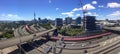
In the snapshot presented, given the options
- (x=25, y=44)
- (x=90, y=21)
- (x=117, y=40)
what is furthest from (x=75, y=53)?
(x=90, y=21)

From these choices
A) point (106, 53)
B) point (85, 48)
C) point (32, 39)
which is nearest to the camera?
point (106, 53)

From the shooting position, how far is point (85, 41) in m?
98.2

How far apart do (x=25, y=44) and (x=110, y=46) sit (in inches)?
2147

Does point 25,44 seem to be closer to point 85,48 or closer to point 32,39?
point 32,39

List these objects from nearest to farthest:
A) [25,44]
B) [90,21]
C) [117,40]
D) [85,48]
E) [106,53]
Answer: [106,53] → [85,48] → [117,40] → [25,44] → [90,21]

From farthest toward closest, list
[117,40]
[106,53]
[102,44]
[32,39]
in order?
1. [32,39]
2. [117,40]
3. [102,44]
4. [106,53]

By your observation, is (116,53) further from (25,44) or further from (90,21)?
(90,21)

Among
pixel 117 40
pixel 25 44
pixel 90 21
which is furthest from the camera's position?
pixel 90 21

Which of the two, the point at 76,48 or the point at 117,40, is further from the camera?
the point at 117,40

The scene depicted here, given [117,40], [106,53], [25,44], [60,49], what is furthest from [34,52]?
[117,40]

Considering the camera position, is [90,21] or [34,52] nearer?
[34,52]

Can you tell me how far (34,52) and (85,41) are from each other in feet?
113

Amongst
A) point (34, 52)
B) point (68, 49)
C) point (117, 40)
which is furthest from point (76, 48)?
point (117, 40)

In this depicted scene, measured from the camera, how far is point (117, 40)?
94625 mm
